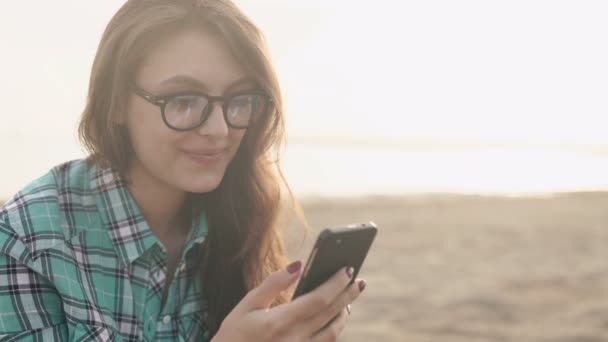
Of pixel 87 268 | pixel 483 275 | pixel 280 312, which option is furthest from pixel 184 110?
pixel 483 275

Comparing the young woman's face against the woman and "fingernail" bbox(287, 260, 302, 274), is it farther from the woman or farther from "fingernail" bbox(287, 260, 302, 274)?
"fingernail" bbox(287, 260, 302, 274)

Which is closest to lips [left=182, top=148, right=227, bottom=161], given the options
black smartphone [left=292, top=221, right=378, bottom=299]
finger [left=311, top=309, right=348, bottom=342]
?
black smartphone [left=292, top=221, right=378, bottom=299]

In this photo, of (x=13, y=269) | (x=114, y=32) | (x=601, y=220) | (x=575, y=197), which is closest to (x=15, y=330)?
(x=13, y=269)

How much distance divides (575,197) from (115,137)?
1188 centimetres

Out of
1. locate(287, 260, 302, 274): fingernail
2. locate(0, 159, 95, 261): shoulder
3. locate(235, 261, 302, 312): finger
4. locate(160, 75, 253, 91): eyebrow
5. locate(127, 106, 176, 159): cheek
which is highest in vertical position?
locate(160, 75, 253, 91): eyebrow

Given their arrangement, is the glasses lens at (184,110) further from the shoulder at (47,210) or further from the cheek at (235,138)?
the shoulder at (47,210)

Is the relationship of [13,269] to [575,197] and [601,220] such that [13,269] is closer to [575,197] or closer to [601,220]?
[601,220]

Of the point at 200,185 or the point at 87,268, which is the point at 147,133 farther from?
the point at 87,268

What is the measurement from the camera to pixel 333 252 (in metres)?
2.03

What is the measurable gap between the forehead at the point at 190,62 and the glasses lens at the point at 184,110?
0.05m

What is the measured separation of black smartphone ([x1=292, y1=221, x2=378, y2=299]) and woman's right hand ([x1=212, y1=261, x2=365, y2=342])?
0.09 feet

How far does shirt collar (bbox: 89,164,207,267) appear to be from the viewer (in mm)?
2244

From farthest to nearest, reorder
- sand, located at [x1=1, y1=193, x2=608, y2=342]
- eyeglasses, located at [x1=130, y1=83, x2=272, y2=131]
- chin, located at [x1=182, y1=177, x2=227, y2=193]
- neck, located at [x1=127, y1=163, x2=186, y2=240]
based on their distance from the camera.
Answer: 1. sand, located at [x1=1, y1=193, x2=608, y2=342]
2. neck, located at [x1=127, y1=163, x2=186, y2=240]
3. chin, located at [x1=182, y1=177, x2=227, y2=193]
4. eyeglasses, located at [x1=130, y1=83, x2=272, y2=131]

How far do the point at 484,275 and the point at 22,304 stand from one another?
5095 millimetres
